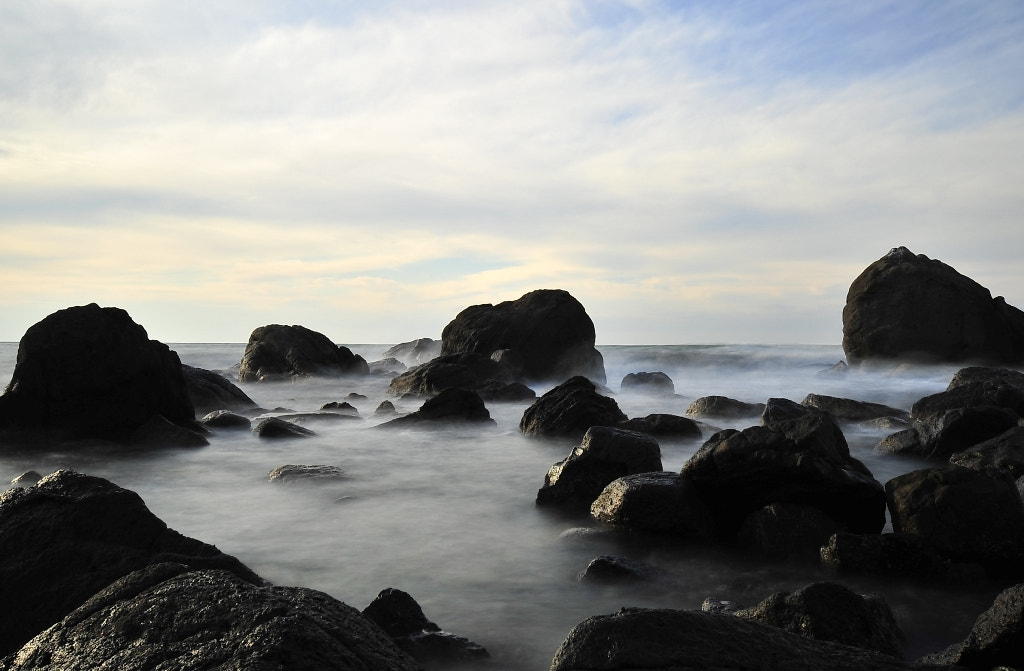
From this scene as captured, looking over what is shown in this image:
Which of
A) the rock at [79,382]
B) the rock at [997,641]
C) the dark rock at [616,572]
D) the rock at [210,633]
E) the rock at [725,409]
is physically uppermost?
the rock at [79,382]

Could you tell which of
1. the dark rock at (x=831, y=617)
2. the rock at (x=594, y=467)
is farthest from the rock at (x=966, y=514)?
the rock at (x=594, y=467)

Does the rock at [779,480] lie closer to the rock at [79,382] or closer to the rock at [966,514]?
the rock at [966,514]

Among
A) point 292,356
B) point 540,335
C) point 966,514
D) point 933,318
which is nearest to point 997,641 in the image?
point 966,514

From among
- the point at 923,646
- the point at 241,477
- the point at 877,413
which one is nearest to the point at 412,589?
the point at 923,646

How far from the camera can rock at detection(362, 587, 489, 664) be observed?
413 cm

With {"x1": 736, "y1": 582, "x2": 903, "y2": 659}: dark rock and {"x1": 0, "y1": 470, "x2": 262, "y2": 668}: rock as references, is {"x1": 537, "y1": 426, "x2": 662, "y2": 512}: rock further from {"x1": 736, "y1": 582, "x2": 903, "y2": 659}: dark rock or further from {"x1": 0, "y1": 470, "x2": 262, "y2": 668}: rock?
{"x1": 0, "y1": 470, "x2": 262, "y2": 668}: rock

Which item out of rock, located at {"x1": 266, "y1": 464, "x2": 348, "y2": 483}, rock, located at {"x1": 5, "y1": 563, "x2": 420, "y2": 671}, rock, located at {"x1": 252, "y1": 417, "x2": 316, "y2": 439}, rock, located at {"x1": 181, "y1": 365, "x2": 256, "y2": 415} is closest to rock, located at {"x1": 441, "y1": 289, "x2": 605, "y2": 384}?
rock, located at {"x1": 181, "y1": 365, "x2": 256, "y2": 415}

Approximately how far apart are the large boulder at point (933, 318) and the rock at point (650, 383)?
226 inches

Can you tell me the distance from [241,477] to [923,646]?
283 inches

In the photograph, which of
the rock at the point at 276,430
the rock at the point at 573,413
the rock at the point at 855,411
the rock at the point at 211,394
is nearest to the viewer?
the rock at the point at 573,413

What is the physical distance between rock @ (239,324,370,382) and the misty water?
1185cm

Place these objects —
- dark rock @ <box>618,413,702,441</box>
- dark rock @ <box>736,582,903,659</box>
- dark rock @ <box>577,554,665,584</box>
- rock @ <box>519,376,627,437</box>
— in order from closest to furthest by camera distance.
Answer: dark rock @ <box>736,582,903,659</box>
dark rock @ <box>577,554,665,584</box>
dark rock @ <box>618,413,702,441</box>
rock @ <box>519,376,627,437</box>

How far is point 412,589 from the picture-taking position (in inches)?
→ 213

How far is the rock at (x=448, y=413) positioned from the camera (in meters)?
13.3
